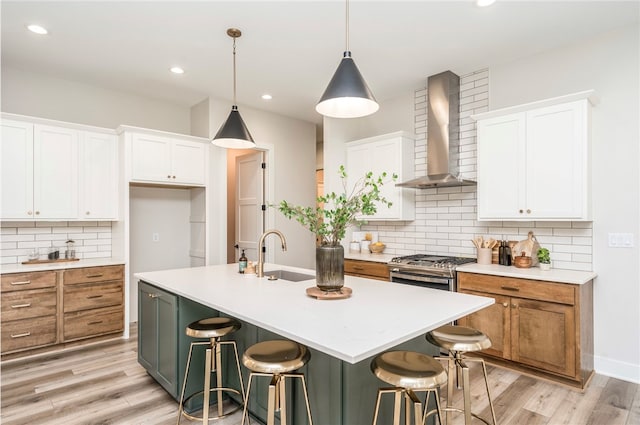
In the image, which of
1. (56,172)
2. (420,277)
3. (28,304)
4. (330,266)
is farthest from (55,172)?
(420,277)

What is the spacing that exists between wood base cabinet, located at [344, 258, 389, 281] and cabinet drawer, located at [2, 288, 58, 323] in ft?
10.0

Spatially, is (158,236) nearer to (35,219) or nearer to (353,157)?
(35,219)

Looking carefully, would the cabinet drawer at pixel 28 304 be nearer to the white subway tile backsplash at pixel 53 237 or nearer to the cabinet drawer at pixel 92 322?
the cabinet drawer at pixel 92 322

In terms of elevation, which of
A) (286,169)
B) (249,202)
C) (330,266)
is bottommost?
(330,266)

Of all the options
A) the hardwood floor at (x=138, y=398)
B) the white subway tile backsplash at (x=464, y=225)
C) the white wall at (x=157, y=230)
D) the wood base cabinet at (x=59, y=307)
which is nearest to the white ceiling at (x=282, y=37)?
the white subway tile backsplash at (x=464, y=225)

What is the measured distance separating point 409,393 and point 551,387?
1.98 metres

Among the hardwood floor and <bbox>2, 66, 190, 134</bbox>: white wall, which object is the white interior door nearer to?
<bbox>2, 66, 190, 134</bbox>: white wall

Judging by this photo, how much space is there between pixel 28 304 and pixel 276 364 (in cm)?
307

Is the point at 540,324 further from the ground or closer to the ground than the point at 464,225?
closer to the ground

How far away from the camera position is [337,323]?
1565 millimetres

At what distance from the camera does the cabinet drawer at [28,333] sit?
3.22 m

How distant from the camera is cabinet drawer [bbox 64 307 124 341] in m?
3.55

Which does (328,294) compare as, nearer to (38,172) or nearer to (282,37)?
(282,37)

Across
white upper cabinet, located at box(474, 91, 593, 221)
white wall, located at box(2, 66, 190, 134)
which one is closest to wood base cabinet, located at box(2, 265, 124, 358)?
white wall, located at box(2, 66, 190, 134)
